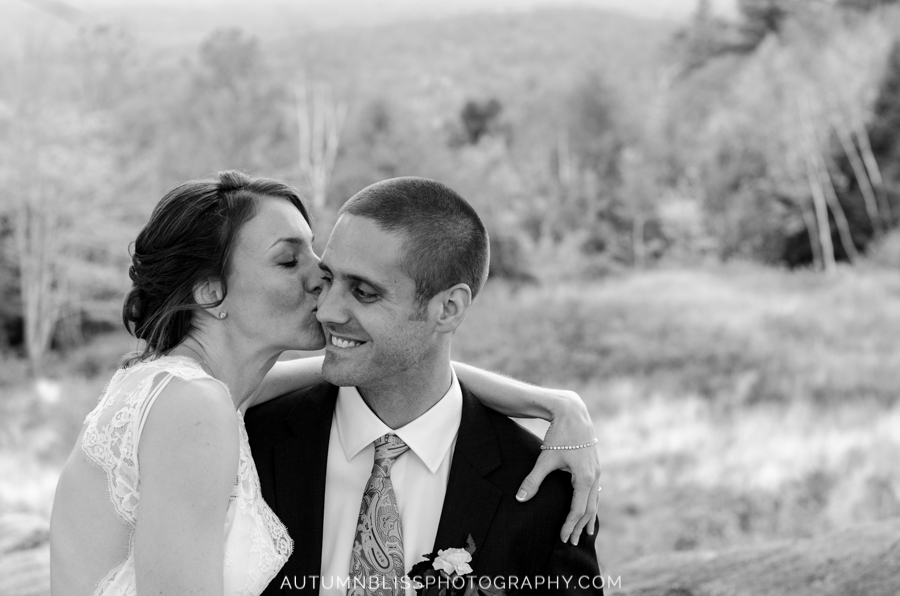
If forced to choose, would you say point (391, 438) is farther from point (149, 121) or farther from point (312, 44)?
point (312, 44)

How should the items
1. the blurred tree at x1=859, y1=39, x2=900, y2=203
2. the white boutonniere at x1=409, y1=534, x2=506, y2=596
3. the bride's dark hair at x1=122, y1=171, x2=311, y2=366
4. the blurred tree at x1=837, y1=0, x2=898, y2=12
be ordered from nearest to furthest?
the white boutonniere at x1=409, y1=534, x2=506, y2=596 → the bride's dark hair at x1=122, y1=171, x2=311, y2=366 → the blurred tree at x1=859, y1=39, x2=900, y2=203 → the blurred tree at x1=837, y1=0, x2=898, y2=12

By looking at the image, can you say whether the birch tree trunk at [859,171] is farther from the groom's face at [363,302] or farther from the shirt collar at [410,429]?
the groom's face at [363,302]

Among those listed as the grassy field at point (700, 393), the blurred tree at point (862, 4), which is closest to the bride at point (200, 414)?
the grassy field at point (700, 393)

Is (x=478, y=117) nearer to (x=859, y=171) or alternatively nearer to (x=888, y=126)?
(x=859, y=171)

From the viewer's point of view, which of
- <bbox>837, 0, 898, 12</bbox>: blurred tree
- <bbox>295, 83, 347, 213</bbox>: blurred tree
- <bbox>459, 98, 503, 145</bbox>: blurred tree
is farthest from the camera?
<bbox>459, 98, 503, 145</bbox>: blurred tree

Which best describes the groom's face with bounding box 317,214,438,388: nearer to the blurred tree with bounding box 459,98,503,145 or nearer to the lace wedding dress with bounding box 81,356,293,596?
the lace wedding dress with bounding box 81,356,293,596

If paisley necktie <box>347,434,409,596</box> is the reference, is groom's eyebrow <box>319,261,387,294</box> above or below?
above

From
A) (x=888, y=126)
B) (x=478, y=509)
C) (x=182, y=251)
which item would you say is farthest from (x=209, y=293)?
(x=888, y=126)

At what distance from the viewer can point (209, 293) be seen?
2594mm

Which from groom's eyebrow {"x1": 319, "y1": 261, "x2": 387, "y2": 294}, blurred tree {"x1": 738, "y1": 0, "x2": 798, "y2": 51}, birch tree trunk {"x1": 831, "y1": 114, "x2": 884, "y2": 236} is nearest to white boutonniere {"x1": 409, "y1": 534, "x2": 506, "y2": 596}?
groom's eyebrow {"x1": 319, "y1": 261, "x2": 387, "y2": 294}

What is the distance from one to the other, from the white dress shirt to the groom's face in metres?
0.21

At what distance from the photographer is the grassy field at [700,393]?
9898mm

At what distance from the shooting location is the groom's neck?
9.23 feet

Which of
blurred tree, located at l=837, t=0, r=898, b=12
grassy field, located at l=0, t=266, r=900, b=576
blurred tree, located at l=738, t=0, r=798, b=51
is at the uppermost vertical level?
blurred tree, located at l=837, t=0, r=898, b=12
